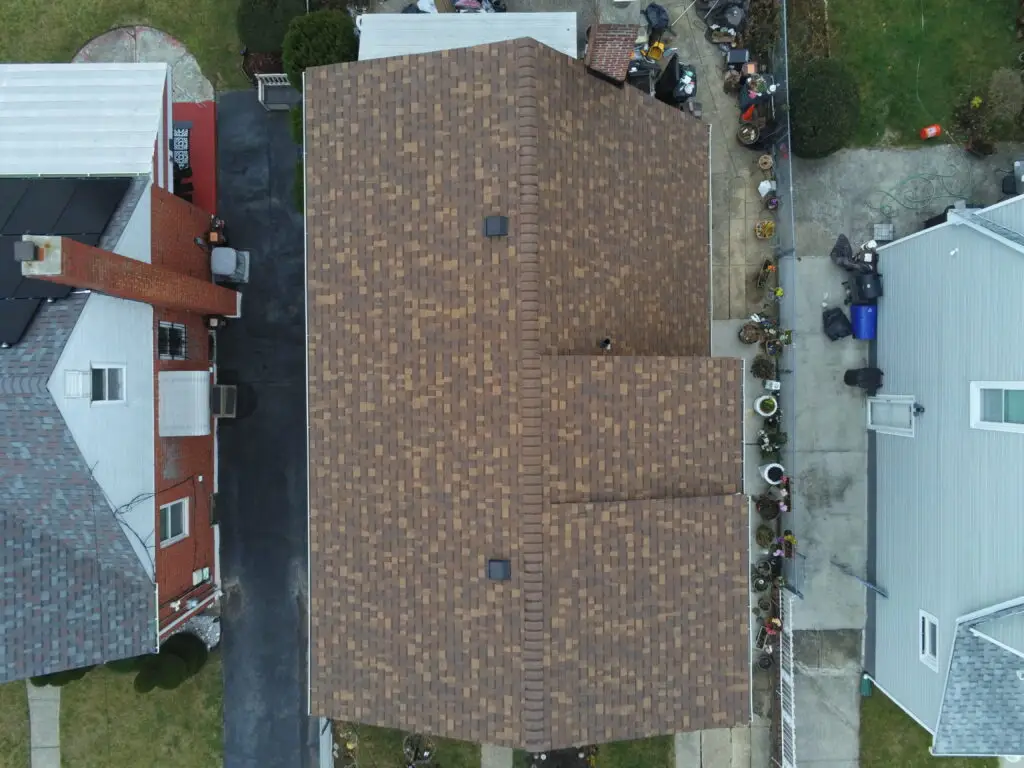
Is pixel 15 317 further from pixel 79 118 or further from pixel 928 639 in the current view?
pixel 928 639

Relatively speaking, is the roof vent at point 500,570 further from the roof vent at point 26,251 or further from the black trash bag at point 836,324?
the black trash bag at point 836,324

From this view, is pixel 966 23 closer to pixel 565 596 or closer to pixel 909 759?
pixel 565 596

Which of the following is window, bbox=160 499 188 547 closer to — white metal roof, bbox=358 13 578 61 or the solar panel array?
the solar panel array

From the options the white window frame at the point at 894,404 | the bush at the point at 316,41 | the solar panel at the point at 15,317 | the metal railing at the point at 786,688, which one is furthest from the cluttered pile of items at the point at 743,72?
the solar panel at the point at 15,317

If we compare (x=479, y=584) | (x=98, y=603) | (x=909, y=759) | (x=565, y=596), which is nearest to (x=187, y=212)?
(x=98, y=603)

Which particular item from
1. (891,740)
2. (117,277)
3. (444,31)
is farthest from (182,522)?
(891,740)
